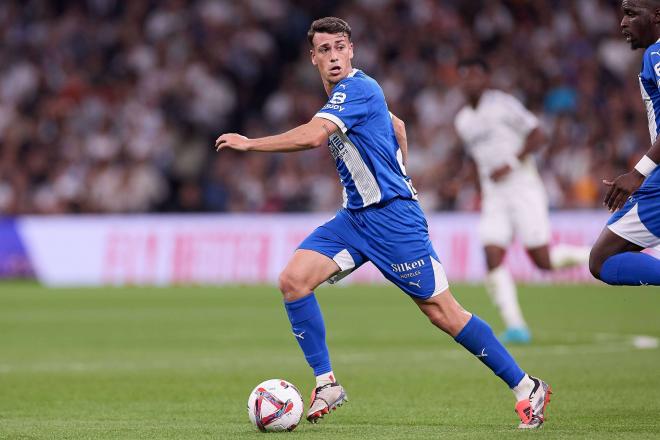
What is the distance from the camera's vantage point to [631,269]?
8.01 meters

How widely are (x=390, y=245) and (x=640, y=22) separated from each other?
207cm

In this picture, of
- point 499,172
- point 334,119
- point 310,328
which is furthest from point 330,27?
point 499,172

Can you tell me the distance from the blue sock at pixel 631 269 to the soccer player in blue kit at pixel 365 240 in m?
0.96

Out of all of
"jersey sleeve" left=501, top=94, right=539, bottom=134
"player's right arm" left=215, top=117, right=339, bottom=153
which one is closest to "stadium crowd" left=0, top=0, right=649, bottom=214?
"jersey sleeve" left=501, top=94, right=539, bottom=134

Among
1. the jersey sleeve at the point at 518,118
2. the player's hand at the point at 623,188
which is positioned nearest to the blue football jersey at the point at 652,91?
the player's hand at the point at 623,188

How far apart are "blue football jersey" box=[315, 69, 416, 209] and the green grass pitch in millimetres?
1444

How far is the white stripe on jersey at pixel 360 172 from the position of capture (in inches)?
308

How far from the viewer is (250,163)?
25547mm

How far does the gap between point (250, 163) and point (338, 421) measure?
58.0ft

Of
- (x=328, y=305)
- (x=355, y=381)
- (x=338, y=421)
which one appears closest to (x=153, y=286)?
(x=328, y=305)

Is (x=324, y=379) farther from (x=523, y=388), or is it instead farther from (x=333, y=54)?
(x=333, y=54)

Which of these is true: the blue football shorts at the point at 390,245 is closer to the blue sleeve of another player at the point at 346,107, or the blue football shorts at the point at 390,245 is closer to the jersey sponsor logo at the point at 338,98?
the blue sleeve of another player at the point at 346,107

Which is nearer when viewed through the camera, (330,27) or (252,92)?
(330,27)

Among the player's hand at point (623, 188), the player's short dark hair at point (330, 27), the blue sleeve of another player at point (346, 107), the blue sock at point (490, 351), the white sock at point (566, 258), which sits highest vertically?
the player's short dark hair at point (330, 27)
